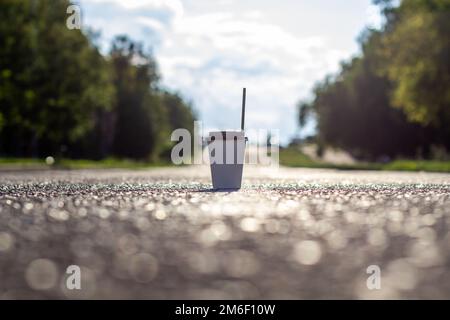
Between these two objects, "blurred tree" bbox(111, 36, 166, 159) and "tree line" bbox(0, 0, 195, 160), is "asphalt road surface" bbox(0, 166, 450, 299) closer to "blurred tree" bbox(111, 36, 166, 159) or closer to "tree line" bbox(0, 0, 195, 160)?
"tree line" bbox(0, 0, 195, 160)

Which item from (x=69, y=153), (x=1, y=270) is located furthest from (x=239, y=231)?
(x=69, y=153)

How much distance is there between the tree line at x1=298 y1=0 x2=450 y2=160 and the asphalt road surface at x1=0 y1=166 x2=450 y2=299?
3230 cm

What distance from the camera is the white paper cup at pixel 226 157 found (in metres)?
13.6

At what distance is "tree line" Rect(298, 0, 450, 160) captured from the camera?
40.6m

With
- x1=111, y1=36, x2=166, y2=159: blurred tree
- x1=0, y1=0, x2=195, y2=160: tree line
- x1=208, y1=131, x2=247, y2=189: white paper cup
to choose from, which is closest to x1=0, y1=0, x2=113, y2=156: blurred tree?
x1=0, y1=0, x2=195, y2=160: tree line

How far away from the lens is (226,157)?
13914mm

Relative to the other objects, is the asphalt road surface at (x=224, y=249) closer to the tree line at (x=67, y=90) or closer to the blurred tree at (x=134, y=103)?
the tree line at (x=67, y=90)

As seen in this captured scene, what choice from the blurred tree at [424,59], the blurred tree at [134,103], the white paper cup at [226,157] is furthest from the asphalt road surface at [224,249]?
the blurred tree at [134,103]

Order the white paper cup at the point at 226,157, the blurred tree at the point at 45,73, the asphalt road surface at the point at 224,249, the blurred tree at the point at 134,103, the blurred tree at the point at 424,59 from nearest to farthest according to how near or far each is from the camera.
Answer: the asphalt road surface at the point at 224,249 → the white paper cup at the point at 226,157 → the blurred tree at the point at 424,59 → the blurred tree at the point at 45,73 → the blurred tree at the point at 134,103

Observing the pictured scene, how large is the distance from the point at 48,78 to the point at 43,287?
5130 centimetres

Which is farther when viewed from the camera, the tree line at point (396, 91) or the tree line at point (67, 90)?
the tree line at point (67, 90)

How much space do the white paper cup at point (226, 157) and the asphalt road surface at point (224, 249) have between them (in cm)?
356

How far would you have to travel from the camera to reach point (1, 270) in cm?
472
